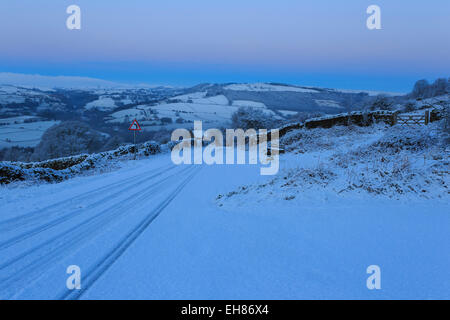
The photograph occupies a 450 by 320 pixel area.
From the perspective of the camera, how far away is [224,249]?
4188 millimetres

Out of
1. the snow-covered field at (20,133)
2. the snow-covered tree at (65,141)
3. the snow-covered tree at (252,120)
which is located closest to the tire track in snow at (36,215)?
the snow-covered tree at (65,141)

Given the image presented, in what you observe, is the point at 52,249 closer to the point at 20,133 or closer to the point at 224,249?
the point at 224,249

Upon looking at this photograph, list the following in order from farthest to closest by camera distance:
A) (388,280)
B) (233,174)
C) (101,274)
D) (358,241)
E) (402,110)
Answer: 1. (402,110)
2. (233,174)
3. (358,241)
4. (101,274)
5. (388,280)

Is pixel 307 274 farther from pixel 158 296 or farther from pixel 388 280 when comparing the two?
pixel 158 296

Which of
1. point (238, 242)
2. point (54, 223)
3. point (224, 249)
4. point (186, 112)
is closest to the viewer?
point (224, 249)

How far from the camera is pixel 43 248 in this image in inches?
169

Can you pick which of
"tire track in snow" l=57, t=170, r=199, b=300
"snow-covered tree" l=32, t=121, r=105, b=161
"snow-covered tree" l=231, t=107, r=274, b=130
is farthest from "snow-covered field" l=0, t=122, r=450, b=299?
"snow-covered tree" l=231, t=107, r=274, b=130

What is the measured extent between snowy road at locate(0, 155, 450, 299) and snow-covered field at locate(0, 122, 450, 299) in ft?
0.06

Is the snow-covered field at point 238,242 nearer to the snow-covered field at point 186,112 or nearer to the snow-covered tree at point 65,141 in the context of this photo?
the snow-covered tree at point 65,141

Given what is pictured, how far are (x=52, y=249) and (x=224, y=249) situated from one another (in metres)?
2.90

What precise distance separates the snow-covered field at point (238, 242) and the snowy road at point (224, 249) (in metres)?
0.02

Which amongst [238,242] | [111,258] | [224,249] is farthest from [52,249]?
[238,242]
